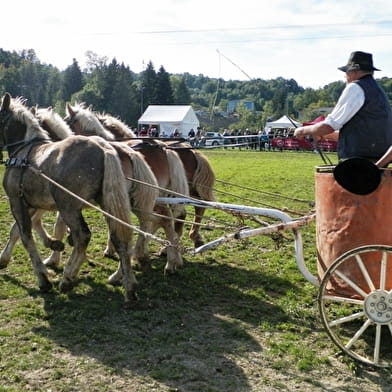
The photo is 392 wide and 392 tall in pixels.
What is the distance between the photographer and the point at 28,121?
19.8ft

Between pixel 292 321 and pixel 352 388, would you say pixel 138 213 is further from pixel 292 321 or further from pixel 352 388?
pixel 352 388

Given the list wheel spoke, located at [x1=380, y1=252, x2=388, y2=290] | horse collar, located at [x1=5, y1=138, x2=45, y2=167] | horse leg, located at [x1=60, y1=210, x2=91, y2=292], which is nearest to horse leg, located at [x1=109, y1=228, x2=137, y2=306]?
horse leg, located at [x1=60, y1=210, x2=91, y2=292]

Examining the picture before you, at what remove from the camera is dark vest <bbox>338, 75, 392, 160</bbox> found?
165 inches

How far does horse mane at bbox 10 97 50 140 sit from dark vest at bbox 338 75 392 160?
11.9 ft

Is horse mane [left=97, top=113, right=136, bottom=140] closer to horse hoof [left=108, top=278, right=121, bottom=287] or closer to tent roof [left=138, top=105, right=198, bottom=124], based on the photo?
horse hoof [left=108, top=278, right=121, bottom=287]

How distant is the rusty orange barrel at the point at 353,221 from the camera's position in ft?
13.2

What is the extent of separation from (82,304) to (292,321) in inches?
89.1

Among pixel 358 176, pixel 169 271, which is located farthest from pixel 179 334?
pixel 358 176

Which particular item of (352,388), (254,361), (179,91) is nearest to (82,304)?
(254,361)

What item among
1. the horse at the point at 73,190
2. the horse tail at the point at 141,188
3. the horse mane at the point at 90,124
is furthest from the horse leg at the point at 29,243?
the horse mane at the point at 90,124

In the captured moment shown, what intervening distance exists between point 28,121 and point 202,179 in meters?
2.94

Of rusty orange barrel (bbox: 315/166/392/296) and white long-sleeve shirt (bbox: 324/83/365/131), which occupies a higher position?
white long-sleeve shirt (bbox: 324/83/365/131)

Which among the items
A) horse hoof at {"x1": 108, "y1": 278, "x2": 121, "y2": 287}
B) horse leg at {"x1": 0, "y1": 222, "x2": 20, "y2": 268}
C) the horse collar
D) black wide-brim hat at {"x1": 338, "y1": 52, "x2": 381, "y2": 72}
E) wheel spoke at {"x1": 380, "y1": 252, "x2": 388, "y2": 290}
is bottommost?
horse hoof at {"x1": 108, "y1": 278, "x2": 121, "y2": 287}

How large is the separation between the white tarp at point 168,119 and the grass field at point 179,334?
46610 mm
